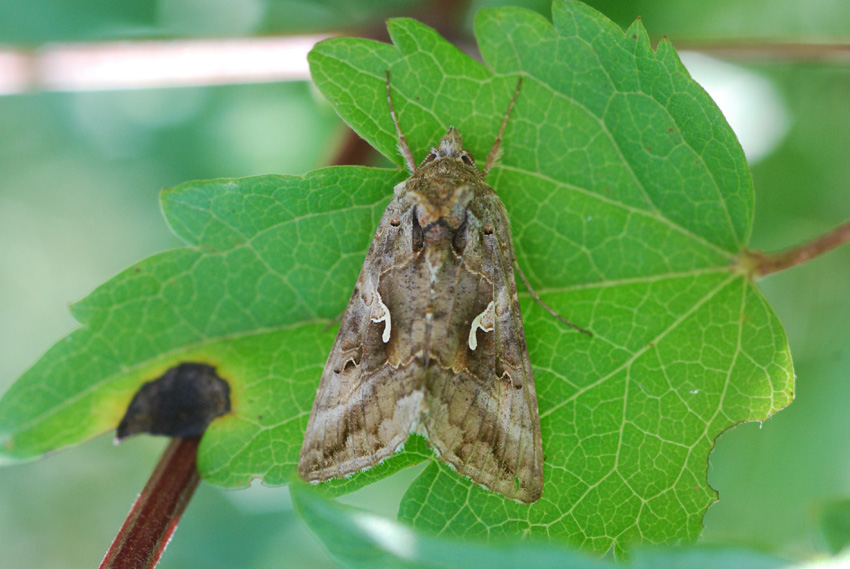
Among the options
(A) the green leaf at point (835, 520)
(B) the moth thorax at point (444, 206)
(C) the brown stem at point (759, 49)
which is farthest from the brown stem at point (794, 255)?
(B) the moth thorax at point (444, 206)

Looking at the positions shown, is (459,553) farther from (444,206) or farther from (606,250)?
(444,206)

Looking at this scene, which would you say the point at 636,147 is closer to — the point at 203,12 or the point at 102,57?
the point at 102,57

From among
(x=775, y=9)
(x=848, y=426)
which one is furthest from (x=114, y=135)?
(x=848, y=426)

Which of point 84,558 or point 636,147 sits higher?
point 636,147

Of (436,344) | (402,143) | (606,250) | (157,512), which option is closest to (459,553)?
(157,512)

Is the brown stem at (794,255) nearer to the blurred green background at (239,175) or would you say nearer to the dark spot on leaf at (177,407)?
the blurred green background at (239,175)

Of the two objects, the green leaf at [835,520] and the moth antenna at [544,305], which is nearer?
the green leaf at [835,520]
